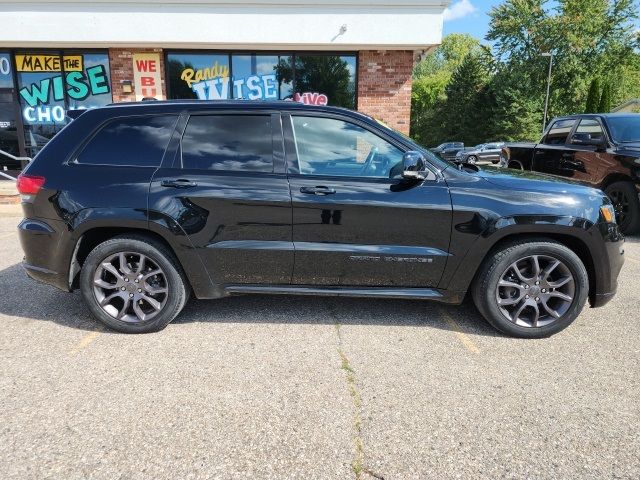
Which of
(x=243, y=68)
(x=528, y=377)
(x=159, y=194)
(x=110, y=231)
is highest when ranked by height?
(x=243, y=68)

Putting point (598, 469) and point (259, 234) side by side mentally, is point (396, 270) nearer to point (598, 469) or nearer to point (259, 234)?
point (259, 234)

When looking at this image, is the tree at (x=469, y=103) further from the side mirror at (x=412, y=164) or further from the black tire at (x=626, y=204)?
the side mirror at (x=412, y=164)

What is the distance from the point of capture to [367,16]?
10.4 meters

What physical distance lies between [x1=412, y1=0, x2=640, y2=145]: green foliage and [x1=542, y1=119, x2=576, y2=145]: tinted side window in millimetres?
34343

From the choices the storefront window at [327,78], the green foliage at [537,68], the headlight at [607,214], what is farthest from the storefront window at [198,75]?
the green foliage at [537,68]

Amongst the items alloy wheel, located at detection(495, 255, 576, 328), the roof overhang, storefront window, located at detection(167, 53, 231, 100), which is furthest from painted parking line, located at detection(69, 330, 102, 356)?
storefront window, located at detection(167, 53, 231, 100)

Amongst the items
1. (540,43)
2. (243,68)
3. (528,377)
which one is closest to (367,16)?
(243,68)

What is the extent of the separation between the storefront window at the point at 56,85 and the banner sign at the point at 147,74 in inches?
31.3

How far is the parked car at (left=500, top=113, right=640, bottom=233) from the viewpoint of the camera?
6711 mm

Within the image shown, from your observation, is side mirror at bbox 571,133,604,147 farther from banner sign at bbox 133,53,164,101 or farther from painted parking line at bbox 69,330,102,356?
banner sign at bbox 133,53,164,101

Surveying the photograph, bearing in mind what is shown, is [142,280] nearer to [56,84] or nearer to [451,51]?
[56,84]

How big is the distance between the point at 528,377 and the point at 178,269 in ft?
8.62

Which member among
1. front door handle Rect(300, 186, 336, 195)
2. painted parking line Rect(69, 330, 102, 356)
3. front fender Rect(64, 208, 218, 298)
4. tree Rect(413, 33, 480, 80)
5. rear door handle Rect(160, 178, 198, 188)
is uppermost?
tree Rect(413, 33, 480, 80)

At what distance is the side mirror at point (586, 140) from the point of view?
23.3 feet
